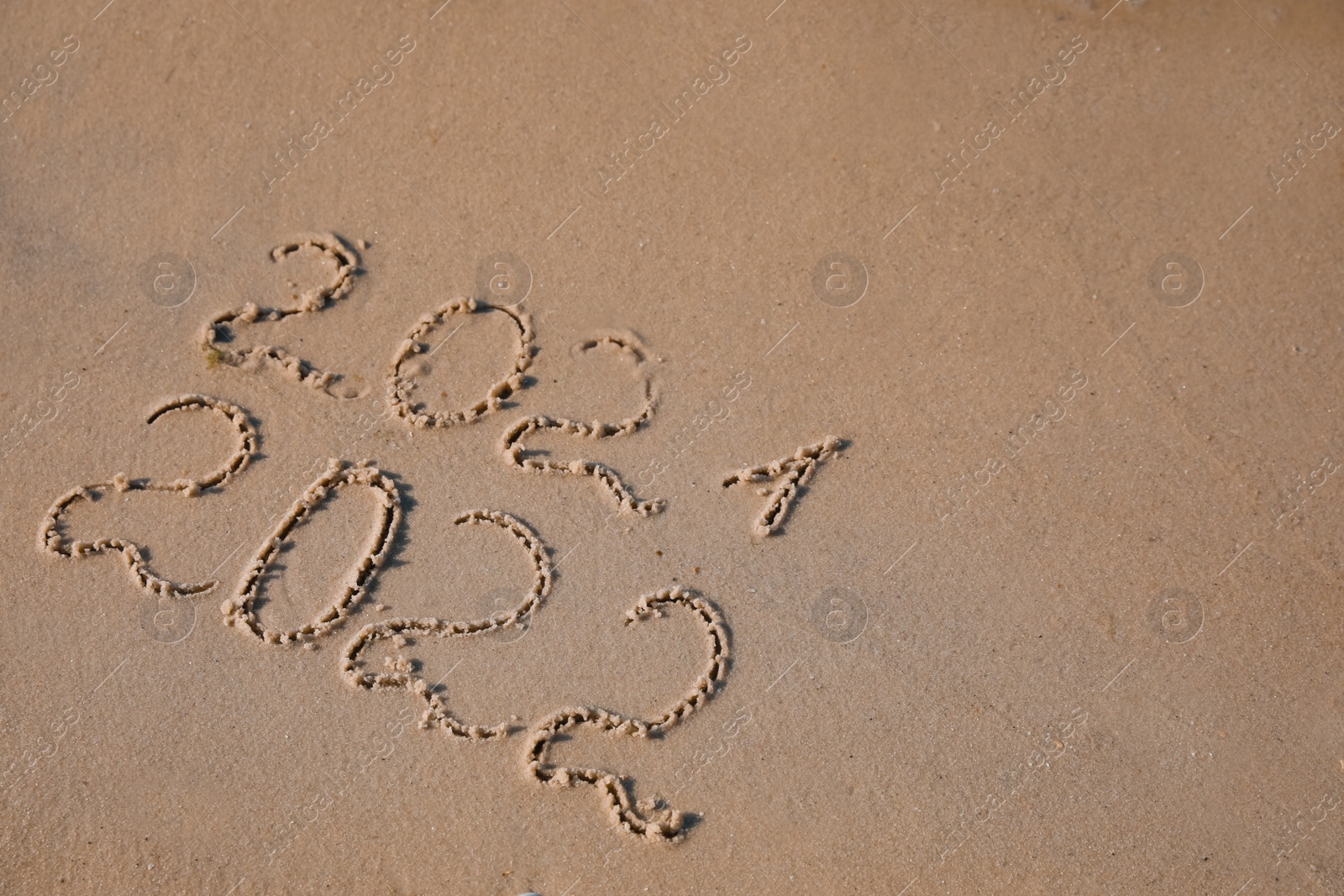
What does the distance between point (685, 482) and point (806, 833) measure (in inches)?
53.6

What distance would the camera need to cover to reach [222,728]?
3.79 m

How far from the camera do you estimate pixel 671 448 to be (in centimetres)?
420

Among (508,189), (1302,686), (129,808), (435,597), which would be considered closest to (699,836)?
(435,597)

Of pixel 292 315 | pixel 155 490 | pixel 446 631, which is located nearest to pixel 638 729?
pixel 446 631

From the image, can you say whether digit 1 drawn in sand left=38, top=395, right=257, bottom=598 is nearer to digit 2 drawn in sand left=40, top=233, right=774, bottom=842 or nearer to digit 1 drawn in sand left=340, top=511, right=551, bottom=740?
digit 2 drawn in sand left=40, top=233, right=774, bottom=842

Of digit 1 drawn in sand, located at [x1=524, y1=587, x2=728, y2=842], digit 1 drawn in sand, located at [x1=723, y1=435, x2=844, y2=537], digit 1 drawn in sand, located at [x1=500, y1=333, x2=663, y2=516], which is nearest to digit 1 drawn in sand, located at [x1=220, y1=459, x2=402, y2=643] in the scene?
digit 1 drawn in sand, located at [x1=500, y1=333, x2=663, y2=516]

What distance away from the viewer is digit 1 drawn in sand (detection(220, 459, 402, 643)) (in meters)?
3.93

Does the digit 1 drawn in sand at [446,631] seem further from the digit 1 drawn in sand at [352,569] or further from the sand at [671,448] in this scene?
the digit 1 drawn in sand at [352,569]

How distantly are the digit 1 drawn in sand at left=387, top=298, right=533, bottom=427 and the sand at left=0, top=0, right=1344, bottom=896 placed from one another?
2cm

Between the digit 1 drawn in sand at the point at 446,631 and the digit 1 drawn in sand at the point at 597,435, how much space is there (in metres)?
0.25

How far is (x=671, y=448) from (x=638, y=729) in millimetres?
1095

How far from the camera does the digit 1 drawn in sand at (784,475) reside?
4098 millimetres

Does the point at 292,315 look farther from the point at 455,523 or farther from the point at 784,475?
the point at 784,475

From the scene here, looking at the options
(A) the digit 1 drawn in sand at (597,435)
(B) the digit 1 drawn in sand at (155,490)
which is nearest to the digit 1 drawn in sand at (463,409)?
(A) the digit 1 drawn in sand at (597,435)
